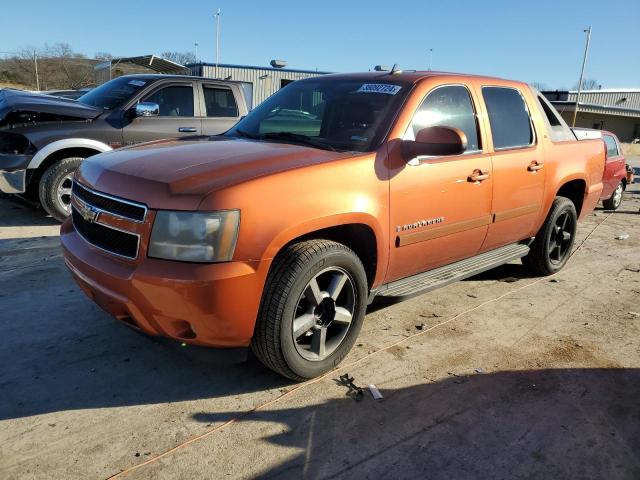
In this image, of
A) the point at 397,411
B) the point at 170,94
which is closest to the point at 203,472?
the point at 397,411

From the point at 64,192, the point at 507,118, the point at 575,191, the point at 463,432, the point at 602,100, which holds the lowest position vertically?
the point at 463,432

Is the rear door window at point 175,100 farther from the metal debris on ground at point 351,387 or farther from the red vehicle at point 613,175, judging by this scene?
the red vehicle at point 613,175

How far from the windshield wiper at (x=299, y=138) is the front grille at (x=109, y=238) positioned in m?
1.33

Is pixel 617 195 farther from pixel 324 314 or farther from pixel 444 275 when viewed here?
pixel 324 314

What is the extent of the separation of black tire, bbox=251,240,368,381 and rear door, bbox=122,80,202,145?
4.62 m

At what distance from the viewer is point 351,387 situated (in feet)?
10.0

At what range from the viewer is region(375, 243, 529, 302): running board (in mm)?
3480

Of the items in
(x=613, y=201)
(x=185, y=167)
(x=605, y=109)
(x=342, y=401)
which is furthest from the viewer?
(x=605, y=109)

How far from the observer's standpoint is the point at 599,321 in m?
4.29

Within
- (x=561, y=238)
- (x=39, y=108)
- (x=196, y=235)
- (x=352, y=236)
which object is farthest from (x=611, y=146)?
(x=196, y=235)

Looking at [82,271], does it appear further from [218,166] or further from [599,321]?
[599,321]

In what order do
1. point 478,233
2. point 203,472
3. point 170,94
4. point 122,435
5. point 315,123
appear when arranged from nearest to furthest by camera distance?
1. point 203,472
2. point 122,435
3. point 315,123
4. point 478,233
5. point 170,94

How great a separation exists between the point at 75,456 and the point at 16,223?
4.93 metres

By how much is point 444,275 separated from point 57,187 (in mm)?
A: 4773
